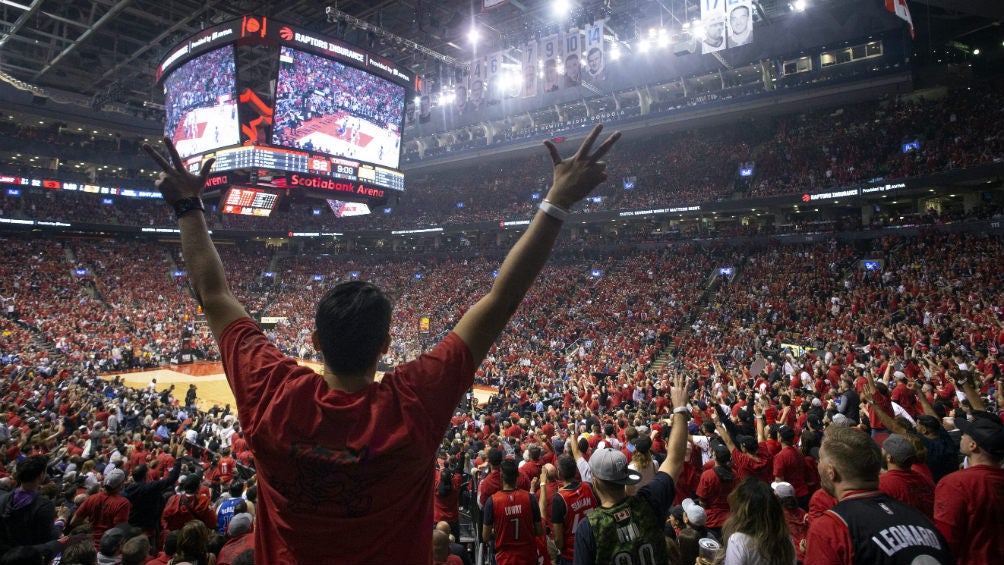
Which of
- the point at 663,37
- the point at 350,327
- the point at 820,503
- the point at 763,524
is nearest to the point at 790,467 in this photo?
the point at 820,503

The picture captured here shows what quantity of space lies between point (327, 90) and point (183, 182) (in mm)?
18279

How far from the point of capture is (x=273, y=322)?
120 ft

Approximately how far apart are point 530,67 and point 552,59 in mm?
1051

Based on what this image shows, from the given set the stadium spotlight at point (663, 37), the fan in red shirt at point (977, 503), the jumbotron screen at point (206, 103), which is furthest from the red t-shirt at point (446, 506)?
the stadium spotlight at point (663, 37)

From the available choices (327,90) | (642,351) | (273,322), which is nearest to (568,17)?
(327,90)

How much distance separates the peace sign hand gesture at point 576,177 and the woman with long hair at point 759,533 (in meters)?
2.05

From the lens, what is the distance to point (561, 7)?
2167 centimetres

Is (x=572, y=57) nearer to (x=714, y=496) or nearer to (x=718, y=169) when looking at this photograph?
(x=718, y=169)

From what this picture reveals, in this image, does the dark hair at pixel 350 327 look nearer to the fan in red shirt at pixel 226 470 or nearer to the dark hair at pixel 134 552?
the dark hair at pixel 134 552

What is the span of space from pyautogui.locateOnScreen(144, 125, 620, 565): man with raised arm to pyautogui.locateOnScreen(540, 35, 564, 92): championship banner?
797 inches

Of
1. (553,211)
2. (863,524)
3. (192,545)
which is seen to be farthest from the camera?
(192,545)

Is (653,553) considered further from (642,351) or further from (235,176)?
(642,351)

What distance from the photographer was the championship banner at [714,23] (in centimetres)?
1667

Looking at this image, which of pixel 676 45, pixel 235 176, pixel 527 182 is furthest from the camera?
pixel 527 182
